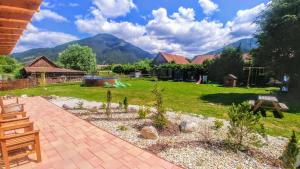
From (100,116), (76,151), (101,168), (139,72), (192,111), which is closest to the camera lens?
(101,168)

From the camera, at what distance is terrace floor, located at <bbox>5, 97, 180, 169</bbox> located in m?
3.64

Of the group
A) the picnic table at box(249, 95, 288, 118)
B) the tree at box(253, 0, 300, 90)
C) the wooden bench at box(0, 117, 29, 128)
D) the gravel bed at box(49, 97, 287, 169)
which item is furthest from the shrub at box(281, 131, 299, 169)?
the tree at box(253, 0, 300, 90)

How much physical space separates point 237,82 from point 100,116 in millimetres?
21803

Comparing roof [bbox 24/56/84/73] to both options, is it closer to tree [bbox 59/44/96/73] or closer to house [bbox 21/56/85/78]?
house [bbox 21/56/85/78]

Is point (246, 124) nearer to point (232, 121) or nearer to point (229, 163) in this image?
point (232, 121)

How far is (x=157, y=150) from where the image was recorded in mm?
4309

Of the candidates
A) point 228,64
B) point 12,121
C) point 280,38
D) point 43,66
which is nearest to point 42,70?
point 43,66

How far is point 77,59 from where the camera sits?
2010 inches

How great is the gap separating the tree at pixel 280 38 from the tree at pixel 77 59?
140 feet

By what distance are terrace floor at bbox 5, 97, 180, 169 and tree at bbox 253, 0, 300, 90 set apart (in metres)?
12.0

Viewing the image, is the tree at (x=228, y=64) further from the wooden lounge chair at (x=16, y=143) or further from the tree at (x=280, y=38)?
the wooden lounge chair at (x=16, y=143)

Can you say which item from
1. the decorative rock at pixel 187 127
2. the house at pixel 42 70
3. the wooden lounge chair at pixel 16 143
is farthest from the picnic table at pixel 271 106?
the house at pixel 42 70

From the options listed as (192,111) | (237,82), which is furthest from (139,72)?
(192,111)

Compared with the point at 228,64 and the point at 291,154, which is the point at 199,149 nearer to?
the point at 291,154
